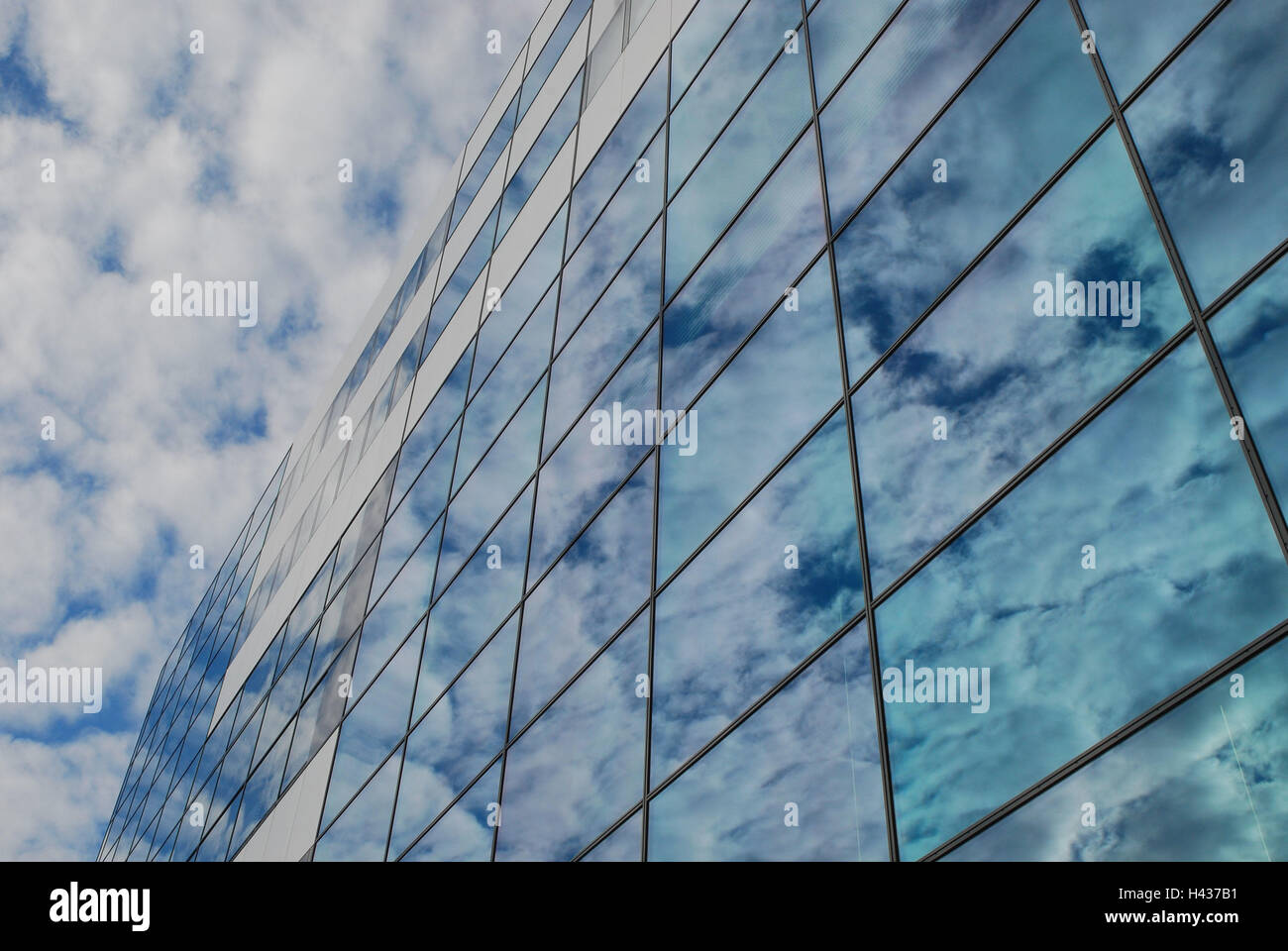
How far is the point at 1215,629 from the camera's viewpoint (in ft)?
18.4

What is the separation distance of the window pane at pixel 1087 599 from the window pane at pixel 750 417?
2.82m

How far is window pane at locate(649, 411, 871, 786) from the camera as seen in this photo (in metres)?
8.73

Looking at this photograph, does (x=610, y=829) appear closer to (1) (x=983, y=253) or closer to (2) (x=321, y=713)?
(1) (x=983, y=253)

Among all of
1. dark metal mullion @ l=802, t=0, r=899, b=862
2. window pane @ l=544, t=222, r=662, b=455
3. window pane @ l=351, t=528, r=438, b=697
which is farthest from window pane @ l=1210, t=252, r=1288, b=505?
window pane @ l=351, t=528, r=438, b=697

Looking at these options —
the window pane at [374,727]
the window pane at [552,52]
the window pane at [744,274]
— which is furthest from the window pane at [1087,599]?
the window pane at [552,52]

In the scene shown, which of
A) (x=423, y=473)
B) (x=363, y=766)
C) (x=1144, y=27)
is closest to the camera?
Answer: (x=1144, y=27)

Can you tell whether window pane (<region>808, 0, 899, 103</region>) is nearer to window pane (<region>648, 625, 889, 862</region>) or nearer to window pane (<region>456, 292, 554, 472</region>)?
window pane (<region>456, 292, 554, 472</region>)

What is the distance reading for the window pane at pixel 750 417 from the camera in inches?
389

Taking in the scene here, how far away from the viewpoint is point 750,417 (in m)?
10.7

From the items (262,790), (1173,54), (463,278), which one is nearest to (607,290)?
(463,278)

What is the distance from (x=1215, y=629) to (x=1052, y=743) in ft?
4.11

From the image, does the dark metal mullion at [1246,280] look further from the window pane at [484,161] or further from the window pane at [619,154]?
the window pane at [484,161]

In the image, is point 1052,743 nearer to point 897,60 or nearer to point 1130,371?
point 1130,371
